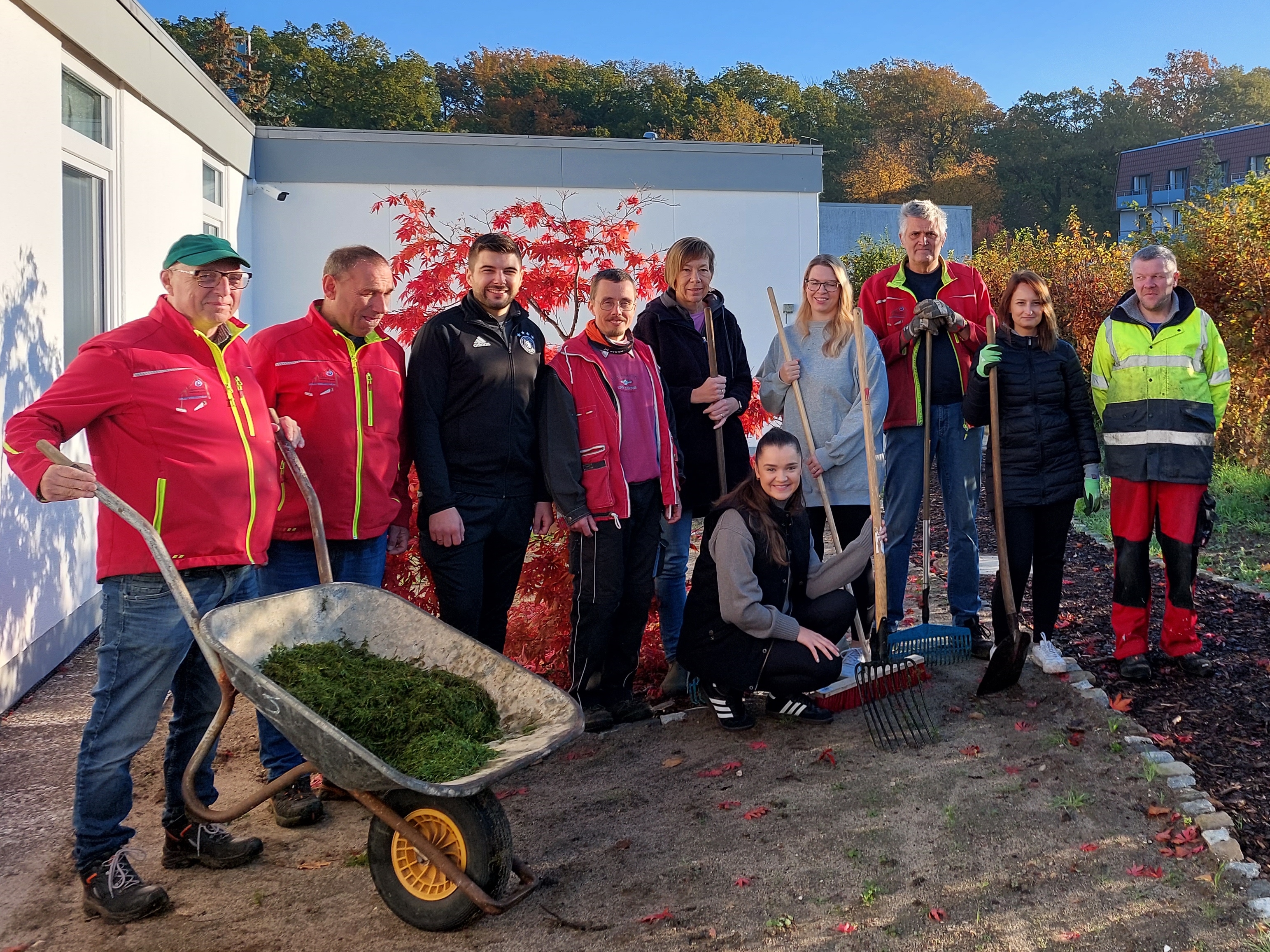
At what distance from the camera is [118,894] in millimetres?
3184

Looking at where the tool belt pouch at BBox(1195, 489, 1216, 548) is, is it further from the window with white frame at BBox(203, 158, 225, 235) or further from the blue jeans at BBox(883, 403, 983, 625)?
the window with white frame at BBox(203, 158, 225, 235)

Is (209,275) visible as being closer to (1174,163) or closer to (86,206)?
(86,206)

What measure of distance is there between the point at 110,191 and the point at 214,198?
4.56 metres

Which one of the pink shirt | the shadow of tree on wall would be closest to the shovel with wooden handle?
the pink shirt

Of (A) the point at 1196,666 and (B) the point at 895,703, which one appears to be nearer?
(B) the point at 895,703

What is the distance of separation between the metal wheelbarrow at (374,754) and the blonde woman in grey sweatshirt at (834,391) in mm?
2053

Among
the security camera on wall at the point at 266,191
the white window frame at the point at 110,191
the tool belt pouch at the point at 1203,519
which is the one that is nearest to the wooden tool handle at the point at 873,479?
the tool belt pouch at the point at 1203,519

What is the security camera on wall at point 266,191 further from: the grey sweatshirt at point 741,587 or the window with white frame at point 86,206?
the grey sweatshirt at point 741,587

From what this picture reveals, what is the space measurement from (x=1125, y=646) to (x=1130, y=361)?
1335mm

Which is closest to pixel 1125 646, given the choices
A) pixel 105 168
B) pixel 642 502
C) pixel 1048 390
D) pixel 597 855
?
pixel 1048 390

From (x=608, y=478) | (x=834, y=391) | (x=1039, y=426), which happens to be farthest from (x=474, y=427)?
(x=1039, y=426)

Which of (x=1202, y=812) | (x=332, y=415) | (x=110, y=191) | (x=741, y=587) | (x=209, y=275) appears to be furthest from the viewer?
(x=110, y=191)

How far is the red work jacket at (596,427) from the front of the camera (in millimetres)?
4367

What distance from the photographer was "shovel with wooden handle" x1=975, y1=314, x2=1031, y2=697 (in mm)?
4684
